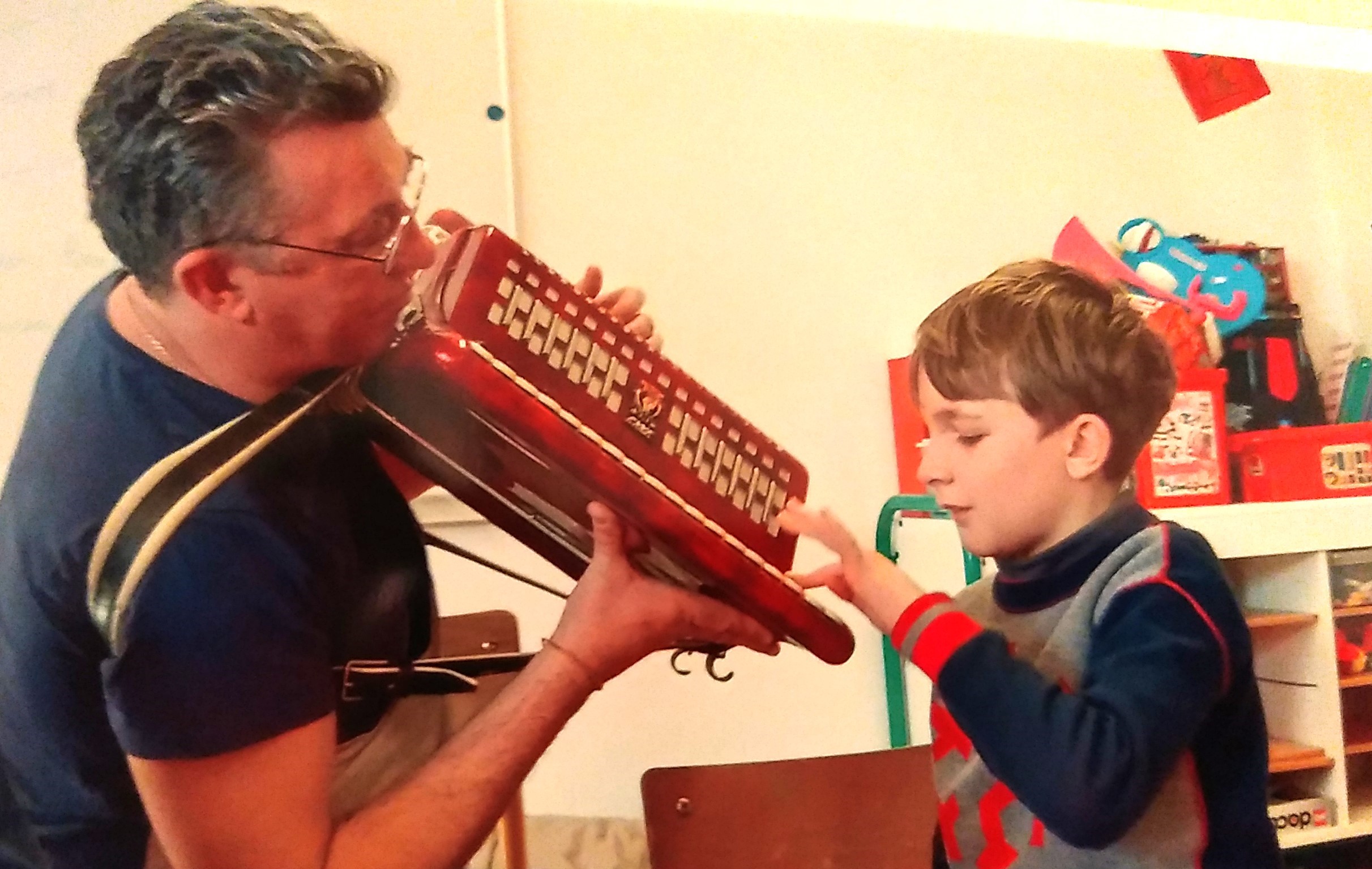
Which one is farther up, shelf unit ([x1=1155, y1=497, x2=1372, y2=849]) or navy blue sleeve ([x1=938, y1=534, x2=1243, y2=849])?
navy blue sleeve ([x1=938, y1=534, x2=1243, y2=849])

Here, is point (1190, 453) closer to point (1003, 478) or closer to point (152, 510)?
point (1003, 478)

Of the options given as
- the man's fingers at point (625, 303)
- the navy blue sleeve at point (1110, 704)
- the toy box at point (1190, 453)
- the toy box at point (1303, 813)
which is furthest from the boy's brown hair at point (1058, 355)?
the toy box at point (1303, 813)

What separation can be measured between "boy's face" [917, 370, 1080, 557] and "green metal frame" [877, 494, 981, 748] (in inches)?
20.0

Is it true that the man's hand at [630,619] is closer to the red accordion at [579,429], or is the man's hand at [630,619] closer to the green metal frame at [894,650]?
the red accordion at [579,429]

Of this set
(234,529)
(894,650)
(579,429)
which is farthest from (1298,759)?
(234,529)

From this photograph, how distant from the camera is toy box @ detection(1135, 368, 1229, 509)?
4.64ft

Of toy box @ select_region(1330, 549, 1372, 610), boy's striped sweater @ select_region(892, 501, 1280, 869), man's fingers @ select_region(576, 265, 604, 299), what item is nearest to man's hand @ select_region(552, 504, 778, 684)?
boy's striped sweater @ select_region(892, 501, 1280, 869)

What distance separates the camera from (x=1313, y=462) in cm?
149

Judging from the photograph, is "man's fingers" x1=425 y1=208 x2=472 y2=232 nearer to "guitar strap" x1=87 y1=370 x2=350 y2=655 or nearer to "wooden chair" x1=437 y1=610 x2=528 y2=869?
"guitar strap" x1=87 y1=370 x2=350 y2=655

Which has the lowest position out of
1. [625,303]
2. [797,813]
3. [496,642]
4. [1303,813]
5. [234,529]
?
[1303,813]

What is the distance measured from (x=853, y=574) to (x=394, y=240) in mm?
408

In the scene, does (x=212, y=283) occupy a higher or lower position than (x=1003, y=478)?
higher

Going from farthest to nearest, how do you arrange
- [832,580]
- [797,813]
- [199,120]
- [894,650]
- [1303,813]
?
[1303,813] → [894,650] → [797,813] → [832,580] → [199,120]

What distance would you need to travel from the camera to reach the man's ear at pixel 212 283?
63 cm
